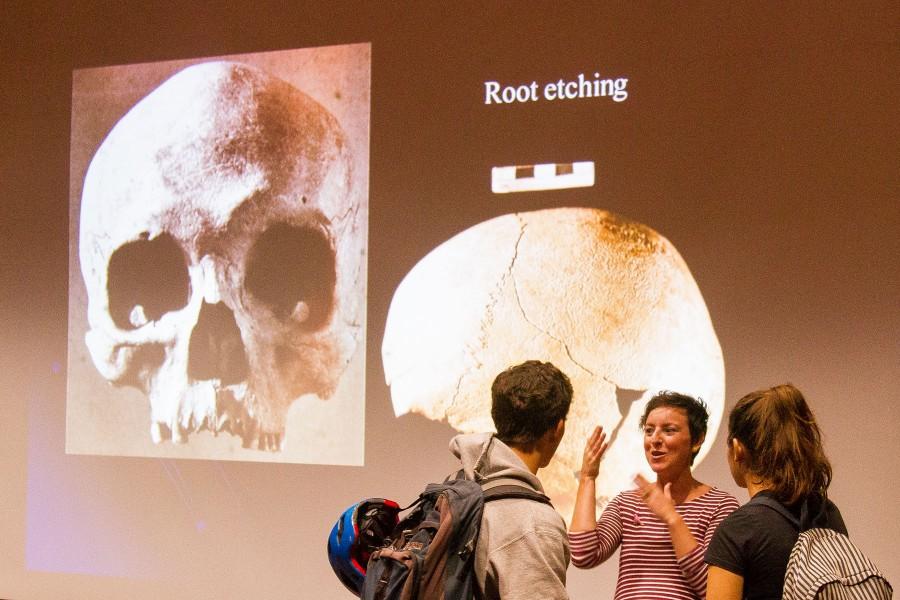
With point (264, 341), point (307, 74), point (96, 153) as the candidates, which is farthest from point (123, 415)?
point (307, 74)

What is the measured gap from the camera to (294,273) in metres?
3.91

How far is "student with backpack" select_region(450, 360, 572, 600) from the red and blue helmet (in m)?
0.20

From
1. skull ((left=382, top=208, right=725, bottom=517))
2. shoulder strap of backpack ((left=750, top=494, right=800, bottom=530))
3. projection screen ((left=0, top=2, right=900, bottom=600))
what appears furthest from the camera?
skull ((left=382, top=208, right=725, bottom=517))

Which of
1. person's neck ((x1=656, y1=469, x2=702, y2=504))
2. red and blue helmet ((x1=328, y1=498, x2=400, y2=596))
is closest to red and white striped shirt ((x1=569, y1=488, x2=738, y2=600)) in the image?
person's neck ((x1=656, y1=469, x2=702, y2=504))

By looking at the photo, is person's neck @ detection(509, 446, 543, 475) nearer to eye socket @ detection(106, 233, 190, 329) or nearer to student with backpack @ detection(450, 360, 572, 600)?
student with backpack @ detection(450, 360, 572, 600)

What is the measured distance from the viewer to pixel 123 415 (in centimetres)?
412

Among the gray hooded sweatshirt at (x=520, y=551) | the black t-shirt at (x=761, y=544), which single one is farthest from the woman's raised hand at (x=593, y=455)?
the black t-shirt at (x=761, y=544)

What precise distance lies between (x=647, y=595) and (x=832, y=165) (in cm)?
176

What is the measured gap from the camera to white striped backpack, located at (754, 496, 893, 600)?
1.53 meters

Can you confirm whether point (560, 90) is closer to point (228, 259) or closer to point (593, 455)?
→ point (228, 259)

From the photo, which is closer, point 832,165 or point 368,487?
point 832,165

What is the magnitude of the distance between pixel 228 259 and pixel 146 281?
0.42m

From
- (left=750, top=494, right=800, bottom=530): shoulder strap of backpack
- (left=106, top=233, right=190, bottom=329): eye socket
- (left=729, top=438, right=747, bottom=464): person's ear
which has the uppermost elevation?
→ (left=106, top=233, right=190, bottom=329): eye socket

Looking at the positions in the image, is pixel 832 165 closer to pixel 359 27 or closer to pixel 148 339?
pixel 359 27
